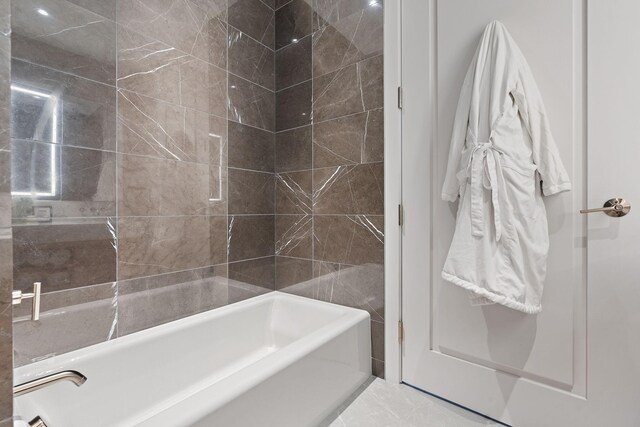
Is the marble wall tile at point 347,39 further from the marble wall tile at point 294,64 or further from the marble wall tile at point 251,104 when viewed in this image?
the marble wall tile at point 251,104

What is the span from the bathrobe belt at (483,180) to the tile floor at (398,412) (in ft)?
2.72

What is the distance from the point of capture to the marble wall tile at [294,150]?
6.13ft

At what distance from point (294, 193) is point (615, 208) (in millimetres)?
1523

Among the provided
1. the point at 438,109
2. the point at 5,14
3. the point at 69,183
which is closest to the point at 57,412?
the point at 69,183

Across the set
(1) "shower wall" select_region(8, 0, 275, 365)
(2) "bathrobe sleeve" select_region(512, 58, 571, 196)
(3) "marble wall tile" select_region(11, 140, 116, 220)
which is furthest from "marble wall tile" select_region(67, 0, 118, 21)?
(2) "bathrobe sleeve" select_region(512, 58, 571, 196)

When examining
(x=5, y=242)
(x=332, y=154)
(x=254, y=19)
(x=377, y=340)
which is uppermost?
(x=254, y=19)

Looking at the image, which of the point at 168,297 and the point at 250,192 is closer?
the point at 168,297

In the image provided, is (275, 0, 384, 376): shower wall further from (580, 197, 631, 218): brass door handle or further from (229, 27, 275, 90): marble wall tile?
(580, 197, 631, 218): brass door handle

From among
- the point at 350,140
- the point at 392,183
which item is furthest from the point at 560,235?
the point at 350,140

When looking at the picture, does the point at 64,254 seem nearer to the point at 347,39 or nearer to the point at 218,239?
the point at 218,239

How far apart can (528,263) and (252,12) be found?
2094 mm

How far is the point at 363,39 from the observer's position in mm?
1621

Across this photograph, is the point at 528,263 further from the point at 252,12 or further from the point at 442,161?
the point at 252,12

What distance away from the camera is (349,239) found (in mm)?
1688
